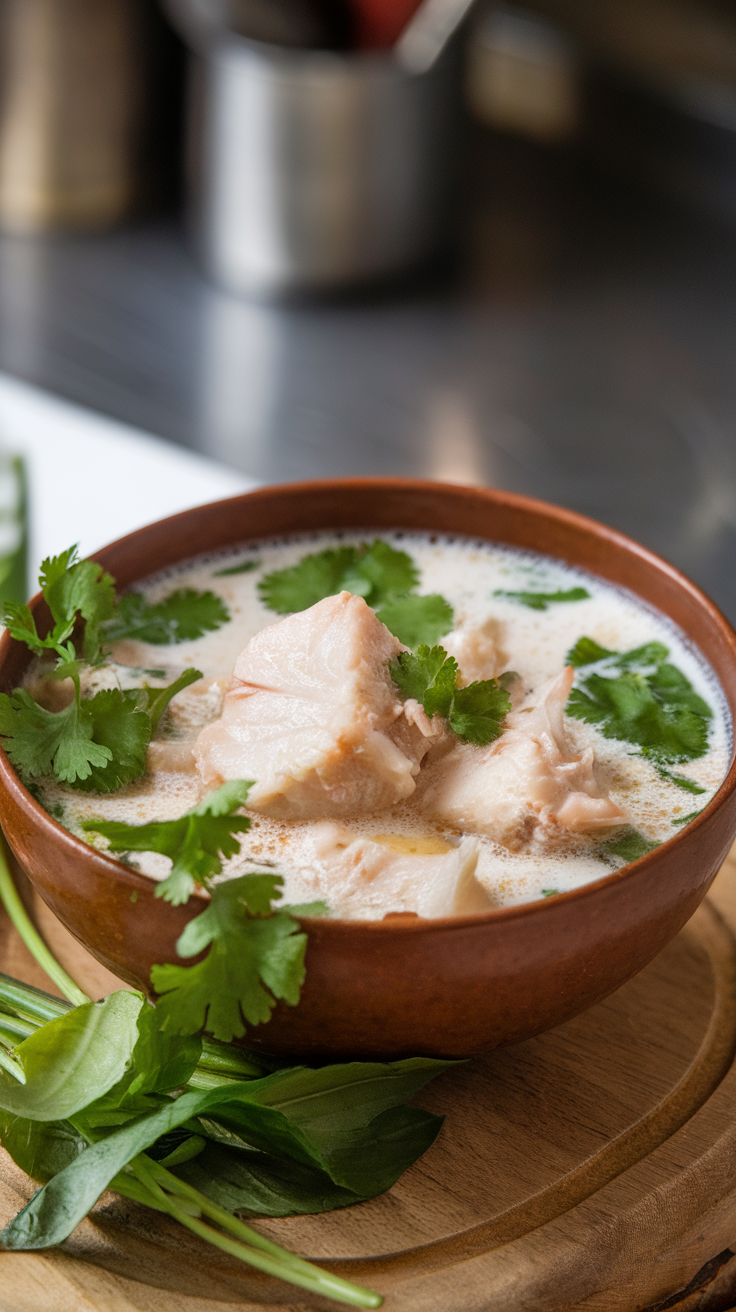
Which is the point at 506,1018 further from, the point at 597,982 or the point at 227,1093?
the point at 227,1093

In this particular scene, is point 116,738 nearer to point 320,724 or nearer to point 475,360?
point 320,724

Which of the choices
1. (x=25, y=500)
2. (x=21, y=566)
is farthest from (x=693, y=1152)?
(x=25, y=500)

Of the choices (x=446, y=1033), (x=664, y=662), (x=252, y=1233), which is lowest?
(x=252, y=1233)

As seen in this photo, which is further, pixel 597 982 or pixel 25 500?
pixel 25 500

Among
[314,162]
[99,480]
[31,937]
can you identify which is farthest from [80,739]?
[314,162]

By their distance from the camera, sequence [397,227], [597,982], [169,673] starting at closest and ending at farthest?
1. [597,982]
2. [169,673]
3. [397,227]

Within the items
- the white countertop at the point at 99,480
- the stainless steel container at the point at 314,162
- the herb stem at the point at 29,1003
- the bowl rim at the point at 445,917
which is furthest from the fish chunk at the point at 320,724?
the stainless steel container at the point at 314,162

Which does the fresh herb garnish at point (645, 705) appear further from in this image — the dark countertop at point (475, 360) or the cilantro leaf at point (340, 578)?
the dark countertop at point (475, 360)
